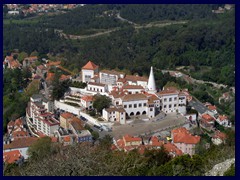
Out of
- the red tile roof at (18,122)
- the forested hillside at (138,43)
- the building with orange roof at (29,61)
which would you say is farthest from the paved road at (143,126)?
the building with orange roof at (29,61)

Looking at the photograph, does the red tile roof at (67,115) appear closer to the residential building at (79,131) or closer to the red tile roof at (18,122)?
the residential building at (79,131)

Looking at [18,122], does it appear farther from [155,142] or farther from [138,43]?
[138,43]

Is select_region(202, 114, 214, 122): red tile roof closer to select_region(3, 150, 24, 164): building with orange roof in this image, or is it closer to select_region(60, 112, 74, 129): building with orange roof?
select_region(60, 112, 74, 129): building with orange roof

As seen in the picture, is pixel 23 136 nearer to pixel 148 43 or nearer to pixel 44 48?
pixel 44 48

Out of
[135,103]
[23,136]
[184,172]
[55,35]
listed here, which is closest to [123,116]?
[135,103]

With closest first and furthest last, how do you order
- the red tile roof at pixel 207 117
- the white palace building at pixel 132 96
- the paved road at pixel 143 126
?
the paved road at pixel 143 126 < the white palace building at pixel 132 96 < the red tile roof at pixel 207 117

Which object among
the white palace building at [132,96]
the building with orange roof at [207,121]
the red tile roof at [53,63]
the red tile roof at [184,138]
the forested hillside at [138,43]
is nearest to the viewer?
the red tile roof at [184,138]
